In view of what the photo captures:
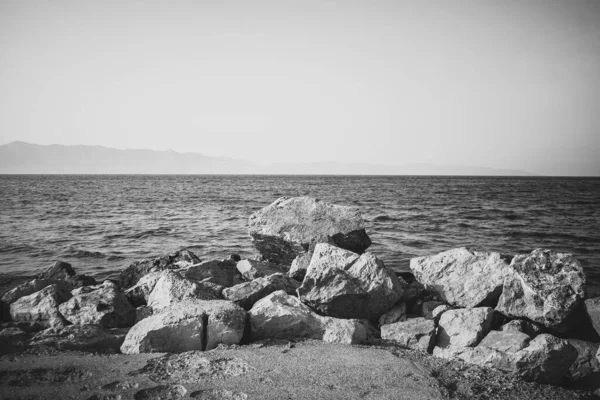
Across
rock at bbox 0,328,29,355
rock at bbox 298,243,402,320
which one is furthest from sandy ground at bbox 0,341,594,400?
rock at bbox 298,243,402,320

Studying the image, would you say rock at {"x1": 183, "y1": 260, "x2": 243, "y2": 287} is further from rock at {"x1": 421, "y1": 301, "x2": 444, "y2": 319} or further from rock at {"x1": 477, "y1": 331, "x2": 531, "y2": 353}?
rock at {"x1": 477, "y1": 331, "x2": 531, "y2": 353}

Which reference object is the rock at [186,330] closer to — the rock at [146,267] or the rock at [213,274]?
the rock at [213,274]

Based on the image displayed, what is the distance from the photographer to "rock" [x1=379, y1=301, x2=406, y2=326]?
6.41 meters

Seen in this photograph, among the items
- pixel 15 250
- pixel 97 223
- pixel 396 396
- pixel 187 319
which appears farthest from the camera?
pixel 97 223

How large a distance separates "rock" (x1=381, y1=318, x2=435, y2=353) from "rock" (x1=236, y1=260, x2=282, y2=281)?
139 inches

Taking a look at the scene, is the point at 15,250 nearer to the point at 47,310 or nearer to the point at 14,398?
the point at 47,310

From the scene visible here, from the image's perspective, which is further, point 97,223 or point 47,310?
point 97,223

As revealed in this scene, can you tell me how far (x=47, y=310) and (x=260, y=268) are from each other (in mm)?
4328

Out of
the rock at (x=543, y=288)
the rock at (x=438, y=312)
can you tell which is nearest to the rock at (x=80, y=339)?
the rock at (x=438, y=312)

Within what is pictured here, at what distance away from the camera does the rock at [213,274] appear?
7688mm

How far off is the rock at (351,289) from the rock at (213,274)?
2.26 meters

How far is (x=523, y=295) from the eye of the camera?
19.1 feet

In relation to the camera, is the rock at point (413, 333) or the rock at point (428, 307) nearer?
the rock at point (413, 333)

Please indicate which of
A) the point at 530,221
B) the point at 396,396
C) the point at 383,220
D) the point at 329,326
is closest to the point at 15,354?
the point at 329,326
